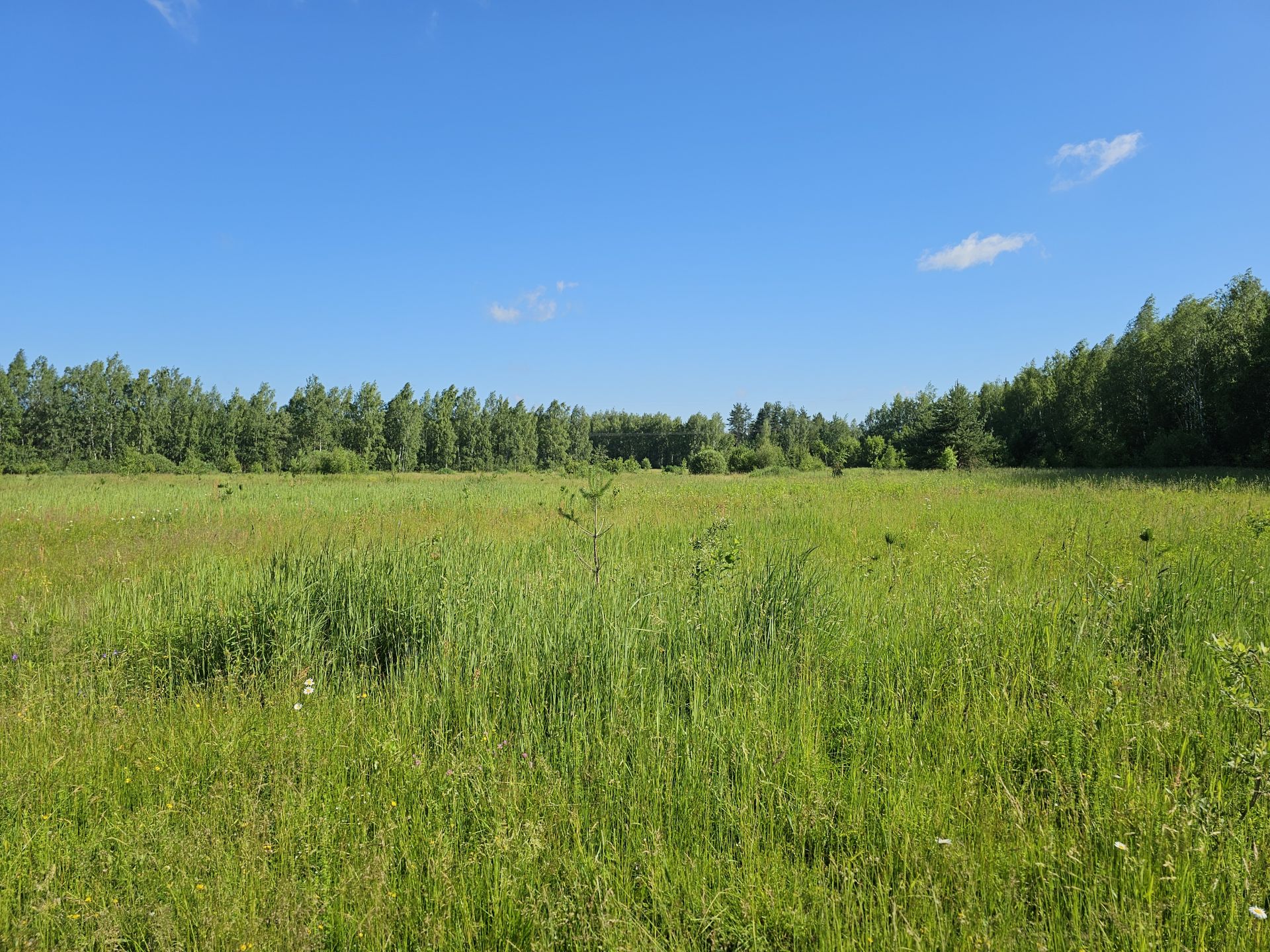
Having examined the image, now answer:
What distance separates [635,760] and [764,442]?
257 ft

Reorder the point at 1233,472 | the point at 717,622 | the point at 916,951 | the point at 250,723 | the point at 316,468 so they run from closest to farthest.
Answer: the point at 916,951
the point at 250,723
the point at 717,622
the point at 1233,472
the point at 316,468

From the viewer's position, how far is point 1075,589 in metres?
4.82

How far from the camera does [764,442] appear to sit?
259ft

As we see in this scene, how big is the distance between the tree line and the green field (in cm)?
1869

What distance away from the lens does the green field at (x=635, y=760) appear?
1.94 metres

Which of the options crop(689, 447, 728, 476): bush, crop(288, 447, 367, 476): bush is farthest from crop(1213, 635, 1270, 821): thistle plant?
crop(689, 447, 728, 476): bush

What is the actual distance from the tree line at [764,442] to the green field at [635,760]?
18.7 m

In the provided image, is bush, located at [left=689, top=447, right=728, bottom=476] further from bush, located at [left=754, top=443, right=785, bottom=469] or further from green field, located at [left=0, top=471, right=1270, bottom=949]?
green field, located at [left=0, top=471, right=1270, bottom=949]

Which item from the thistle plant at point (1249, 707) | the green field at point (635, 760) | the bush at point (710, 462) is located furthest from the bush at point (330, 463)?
the thistle plant at point (1249, 707)

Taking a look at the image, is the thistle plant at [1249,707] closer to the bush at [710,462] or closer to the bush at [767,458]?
the bush at [710,462]

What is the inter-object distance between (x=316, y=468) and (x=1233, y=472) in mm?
56303

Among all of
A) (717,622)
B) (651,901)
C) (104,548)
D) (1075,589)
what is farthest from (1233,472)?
(104,548)

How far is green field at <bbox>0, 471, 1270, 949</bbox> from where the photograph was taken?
1944 mm

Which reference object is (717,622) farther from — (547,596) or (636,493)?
(636,493)
